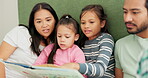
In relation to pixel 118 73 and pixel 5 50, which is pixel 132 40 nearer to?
pixel 118 73

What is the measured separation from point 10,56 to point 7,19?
99 cm

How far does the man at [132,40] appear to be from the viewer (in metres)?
1.07

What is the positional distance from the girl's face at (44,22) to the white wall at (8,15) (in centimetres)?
87

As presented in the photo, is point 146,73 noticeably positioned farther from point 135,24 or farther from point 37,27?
point 37,27

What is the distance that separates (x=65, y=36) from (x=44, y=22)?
0.26 meters

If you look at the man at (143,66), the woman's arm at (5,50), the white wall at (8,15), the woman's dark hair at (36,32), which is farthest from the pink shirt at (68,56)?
the white wall at (8,15)

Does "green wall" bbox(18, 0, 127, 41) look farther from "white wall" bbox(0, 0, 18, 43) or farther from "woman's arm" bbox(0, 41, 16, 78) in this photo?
"woman's arm" bbox(0, 41, 16, 78)

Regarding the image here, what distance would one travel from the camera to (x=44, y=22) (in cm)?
150

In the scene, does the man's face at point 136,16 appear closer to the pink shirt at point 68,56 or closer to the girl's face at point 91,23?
the girl's face at point 91,23

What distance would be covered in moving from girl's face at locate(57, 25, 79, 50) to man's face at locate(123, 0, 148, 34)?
431 mm

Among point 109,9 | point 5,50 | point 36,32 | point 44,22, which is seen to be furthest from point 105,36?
point 5,50

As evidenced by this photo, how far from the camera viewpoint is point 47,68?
976 millimetres

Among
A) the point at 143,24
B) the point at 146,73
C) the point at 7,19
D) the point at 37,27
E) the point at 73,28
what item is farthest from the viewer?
the point at 7,19

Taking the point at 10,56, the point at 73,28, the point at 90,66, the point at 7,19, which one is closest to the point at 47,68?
the point at 90,66
